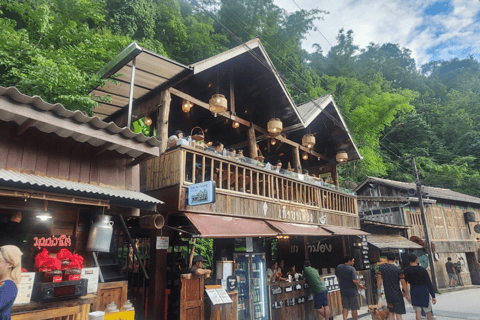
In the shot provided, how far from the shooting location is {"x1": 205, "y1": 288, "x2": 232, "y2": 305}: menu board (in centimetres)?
751

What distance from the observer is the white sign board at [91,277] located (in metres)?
5.50

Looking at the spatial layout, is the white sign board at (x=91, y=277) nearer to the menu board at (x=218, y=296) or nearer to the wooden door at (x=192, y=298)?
the wooden door at (x=192, y=298)

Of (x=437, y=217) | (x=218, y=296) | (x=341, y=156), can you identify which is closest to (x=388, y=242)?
(x=341, y=156)

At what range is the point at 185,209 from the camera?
7.49 meters

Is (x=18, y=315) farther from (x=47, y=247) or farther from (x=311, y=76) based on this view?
(x=311, y=76)

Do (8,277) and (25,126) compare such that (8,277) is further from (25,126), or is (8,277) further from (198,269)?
(198,269)

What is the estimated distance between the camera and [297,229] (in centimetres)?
1034

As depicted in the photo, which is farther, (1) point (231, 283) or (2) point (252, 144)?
(2) point (252, 144)

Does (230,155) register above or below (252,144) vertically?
below

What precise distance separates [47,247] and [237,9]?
1149 inches

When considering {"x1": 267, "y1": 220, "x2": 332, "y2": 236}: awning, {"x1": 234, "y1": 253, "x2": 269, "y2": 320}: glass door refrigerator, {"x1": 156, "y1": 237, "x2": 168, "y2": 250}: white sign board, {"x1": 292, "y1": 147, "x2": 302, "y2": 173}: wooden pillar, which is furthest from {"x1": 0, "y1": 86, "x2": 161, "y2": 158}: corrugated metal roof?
{"x1": 292, "y1": 147, "x2": 302, "y2": 173}: wooden pillar

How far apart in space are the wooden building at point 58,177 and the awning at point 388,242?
14529mm

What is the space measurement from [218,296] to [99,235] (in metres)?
3.64

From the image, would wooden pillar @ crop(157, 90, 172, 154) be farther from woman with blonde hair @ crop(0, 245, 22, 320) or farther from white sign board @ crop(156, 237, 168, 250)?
woman with blonde hair @ crop(0, 245, 22, 320)
